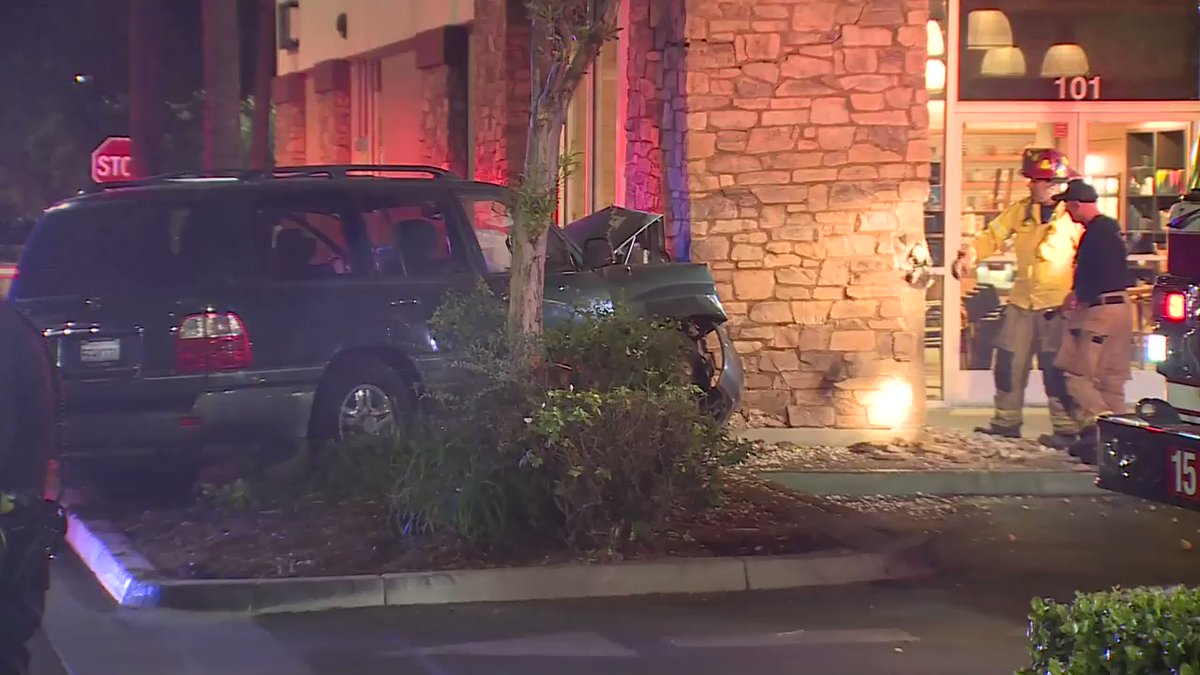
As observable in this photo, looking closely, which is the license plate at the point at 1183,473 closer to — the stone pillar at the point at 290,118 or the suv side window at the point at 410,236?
the suv side window at the point at 410,236

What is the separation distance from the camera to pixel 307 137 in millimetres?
27234

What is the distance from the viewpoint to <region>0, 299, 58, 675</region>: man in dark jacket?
14.6 ft

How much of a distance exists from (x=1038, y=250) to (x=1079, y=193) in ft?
2.07

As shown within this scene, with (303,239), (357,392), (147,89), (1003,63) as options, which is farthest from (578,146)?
(357,392)

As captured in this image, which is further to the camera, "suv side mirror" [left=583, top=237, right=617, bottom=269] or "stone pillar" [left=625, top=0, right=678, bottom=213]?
"stone pillar" [left=625, top=0, right=678, bottom=213]

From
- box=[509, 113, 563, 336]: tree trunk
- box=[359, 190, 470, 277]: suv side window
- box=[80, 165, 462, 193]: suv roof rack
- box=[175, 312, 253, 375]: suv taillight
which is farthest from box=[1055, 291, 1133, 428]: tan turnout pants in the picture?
box=[175, 312, 253, 375]: suv taillight

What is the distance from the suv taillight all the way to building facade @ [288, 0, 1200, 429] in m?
3.21

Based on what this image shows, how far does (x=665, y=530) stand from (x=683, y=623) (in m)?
Result: 1.28

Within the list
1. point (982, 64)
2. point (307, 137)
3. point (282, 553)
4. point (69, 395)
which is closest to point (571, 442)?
point (282, 553)

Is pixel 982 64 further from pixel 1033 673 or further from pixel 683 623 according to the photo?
pixel 1033 673

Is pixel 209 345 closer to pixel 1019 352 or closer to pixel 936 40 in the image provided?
pixel 1019 352

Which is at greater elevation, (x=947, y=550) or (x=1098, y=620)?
(x=1098, y=620)

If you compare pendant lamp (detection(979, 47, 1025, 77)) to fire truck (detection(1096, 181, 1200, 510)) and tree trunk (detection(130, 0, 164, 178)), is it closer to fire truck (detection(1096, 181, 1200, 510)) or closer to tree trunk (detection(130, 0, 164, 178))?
fire truck (detection(1096, 181, 1200, 510))

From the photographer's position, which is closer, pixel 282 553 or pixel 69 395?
pixel 282 553
